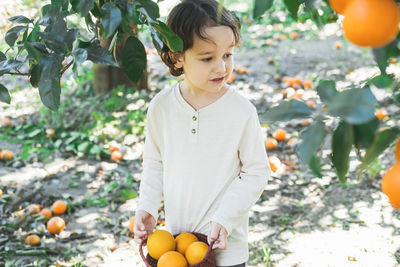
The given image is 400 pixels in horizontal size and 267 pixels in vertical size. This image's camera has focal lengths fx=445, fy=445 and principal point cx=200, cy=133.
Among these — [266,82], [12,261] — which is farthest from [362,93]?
[266,82]

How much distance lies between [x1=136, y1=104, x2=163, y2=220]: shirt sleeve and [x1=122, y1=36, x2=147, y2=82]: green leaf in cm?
65

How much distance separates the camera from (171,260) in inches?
60.7

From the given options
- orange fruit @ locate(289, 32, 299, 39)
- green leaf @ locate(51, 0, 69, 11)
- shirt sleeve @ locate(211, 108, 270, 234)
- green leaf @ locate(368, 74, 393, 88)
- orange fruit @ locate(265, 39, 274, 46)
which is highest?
green leaf @ locate(51, 0, 69, 11)

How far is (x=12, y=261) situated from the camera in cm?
256

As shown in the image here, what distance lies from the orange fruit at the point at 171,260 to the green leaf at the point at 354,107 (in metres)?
1.06

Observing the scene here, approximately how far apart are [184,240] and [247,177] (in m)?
0.33

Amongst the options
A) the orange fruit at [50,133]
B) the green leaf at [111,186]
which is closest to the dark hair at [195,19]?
the green leaf at [111,186]

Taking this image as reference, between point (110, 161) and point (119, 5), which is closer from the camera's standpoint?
point (119, 5)

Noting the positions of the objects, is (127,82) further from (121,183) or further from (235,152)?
(235,152)

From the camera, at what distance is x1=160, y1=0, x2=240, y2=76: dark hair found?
1602 mm

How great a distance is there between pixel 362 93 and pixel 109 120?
364 cm

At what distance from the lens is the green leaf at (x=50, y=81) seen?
104cm

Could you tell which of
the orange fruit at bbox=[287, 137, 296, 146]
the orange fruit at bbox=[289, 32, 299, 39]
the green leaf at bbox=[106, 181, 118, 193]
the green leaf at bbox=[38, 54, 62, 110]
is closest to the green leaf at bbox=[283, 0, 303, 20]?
the green leaf at bbox=[38, 54, 62, 110]

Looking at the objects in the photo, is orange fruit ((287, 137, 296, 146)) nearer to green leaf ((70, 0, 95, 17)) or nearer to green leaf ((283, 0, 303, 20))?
green leaf ((283, 0, 303, 20))
